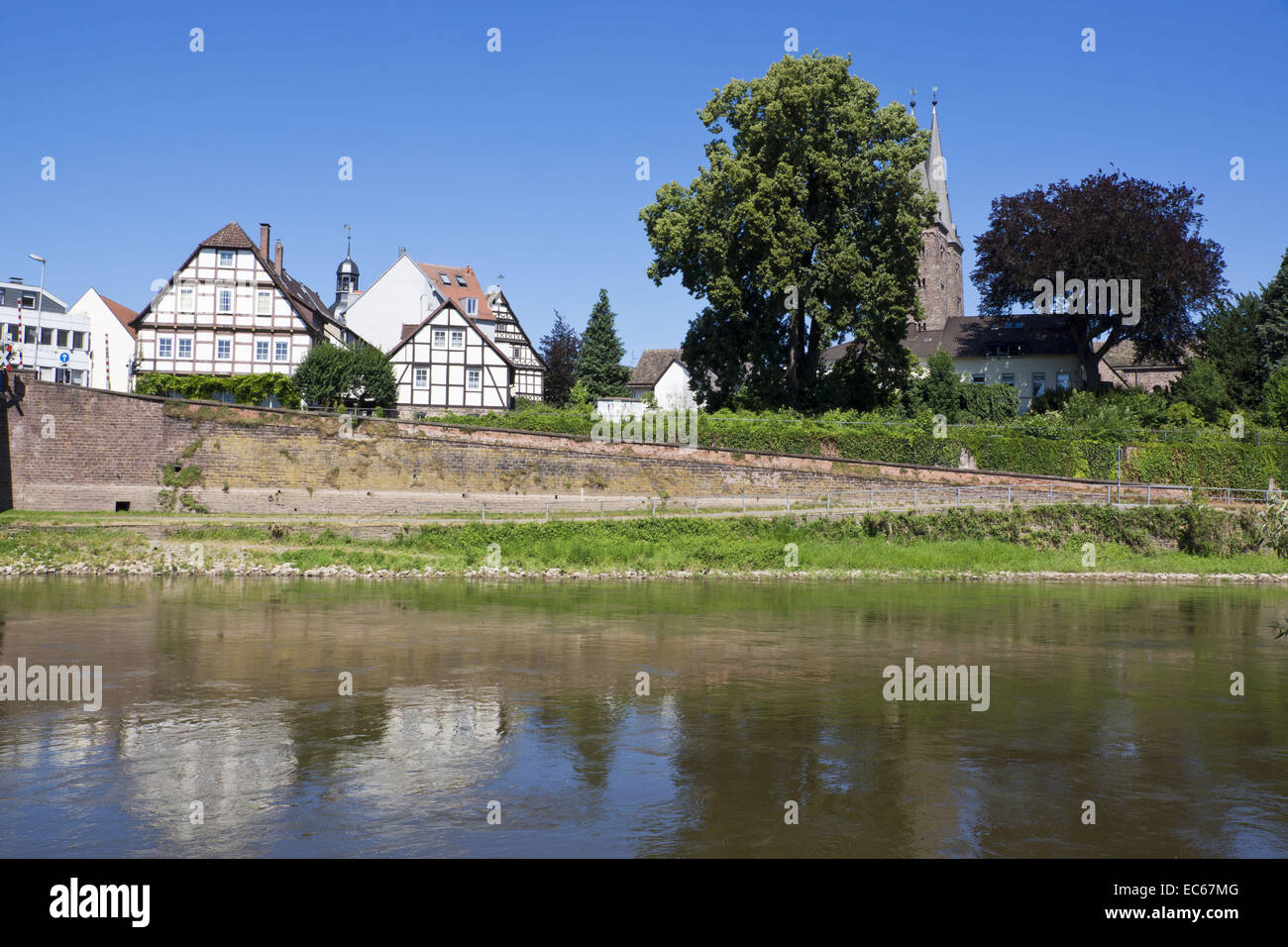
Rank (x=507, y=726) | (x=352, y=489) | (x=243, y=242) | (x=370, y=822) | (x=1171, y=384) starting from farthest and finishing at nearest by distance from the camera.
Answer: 1. (x=1171, y=384)
2. (x=243, y=242)
3. (x=352, y=489)
4. (x=507, y=726)
5. (x=370, y=822)

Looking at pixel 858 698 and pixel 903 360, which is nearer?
pixel 858 698

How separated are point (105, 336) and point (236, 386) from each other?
64.5 ft

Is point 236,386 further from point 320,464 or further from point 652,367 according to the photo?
point 652,367

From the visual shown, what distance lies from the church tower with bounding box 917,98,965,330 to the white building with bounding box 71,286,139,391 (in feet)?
200

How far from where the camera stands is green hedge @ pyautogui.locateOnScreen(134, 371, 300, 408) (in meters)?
53.7

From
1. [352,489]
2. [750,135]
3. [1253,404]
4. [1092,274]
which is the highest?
[750,135]

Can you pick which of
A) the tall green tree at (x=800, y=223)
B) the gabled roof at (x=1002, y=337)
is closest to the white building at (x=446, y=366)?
the tall green tree at (x=800, y=223)

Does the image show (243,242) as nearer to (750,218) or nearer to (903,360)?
(750,218)

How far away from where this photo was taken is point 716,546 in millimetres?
38562

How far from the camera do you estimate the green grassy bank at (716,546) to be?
34688 millimetres

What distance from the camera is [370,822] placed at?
1116cm
